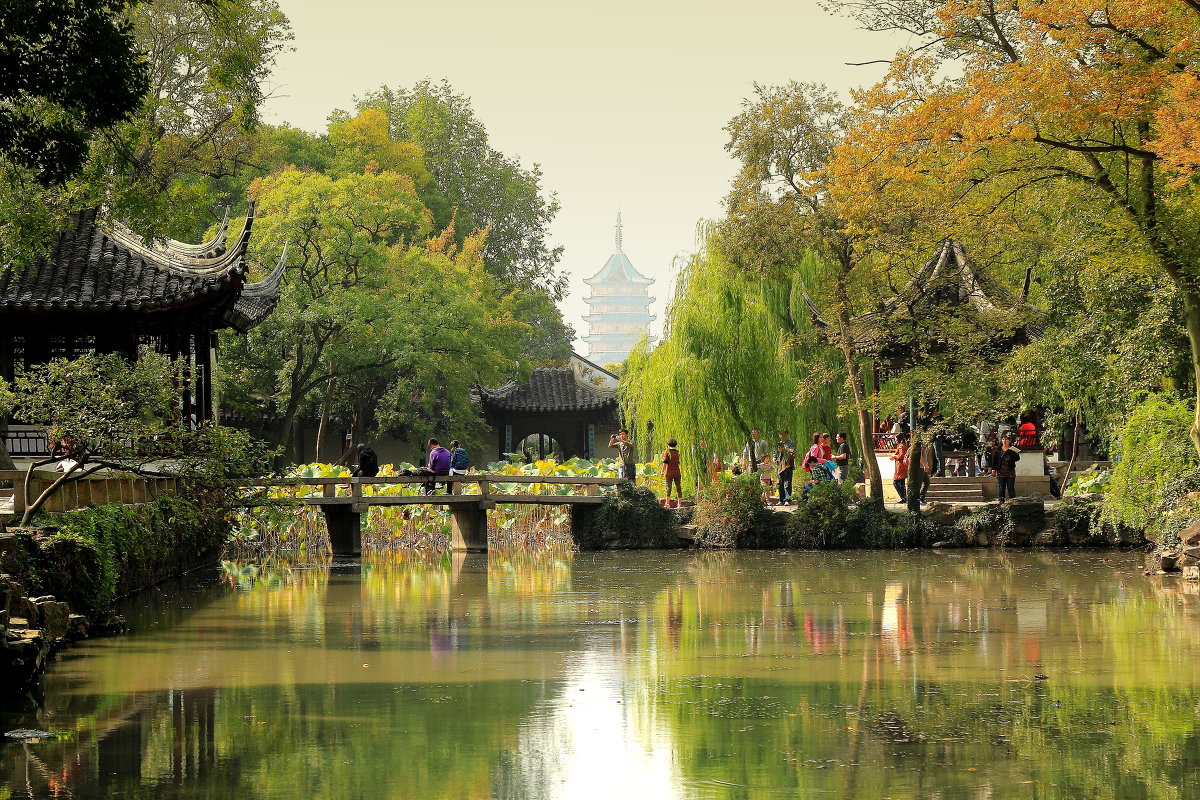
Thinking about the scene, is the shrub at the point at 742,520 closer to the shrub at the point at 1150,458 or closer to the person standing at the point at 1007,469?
the person standing at the point at 1007,469

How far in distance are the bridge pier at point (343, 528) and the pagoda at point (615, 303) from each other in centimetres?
10152

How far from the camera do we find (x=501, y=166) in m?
47.4

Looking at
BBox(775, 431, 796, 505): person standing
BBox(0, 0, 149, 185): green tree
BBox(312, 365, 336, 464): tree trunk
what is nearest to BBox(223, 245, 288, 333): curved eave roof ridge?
BBox(312, 365, 336, 464): tree trunk

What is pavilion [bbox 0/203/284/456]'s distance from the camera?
62.7 ft

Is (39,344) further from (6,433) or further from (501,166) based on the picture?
(501,166)

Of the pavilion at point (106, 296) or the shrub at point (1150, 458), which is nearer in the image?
the shrub at point (1150, 458)

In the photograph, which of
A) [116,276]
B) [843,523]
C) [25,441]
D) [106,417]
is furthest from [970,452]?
[106,417]

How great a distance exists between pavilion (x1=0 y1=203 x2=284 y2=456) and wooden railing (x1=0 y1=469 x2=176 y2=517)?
175cm

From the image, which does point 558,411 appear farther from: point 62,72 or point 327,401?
point 62,72

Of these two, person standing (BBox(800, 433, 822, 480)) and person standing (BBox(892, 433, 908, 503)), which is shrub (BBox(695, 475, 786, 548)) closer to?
person standing (BBox(800, 433, 822, 480))

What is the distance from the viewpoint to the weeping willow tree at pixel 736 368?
25.2 m

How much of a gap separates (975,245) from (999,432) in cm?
541

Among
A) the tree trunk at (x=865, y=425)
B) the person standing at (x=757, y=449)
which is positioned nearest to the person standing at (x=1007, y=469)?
the tree trunk at (x=865, y=425)

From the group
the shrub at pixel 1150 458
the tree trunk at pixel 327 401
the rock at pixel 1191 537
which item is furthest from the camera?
the tree trunk at pixel 327 401
